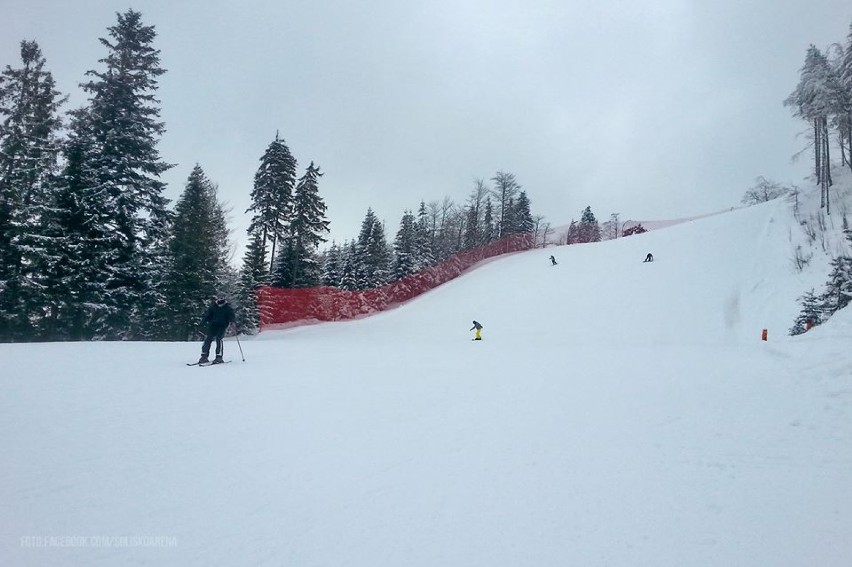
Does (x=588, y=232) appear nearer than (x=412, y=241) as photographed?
No

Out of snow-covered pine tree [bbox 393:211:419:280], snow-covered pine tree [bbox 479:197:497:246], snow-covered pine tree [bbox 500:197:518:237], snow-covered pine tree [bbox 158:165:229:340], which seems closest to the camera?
snow-covered pine tree [bbox 158:165:229:340]

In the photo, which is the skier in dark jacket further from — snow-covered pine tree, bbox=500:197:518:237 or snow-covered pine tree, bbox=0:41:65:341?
snow-covered pine tree, bbox=500:197:518:237

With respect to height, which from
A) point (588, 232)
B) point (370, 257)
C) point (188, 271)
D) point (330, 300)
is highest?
point (588, 232)

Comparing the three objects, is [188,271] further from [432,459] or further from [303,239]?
[432,459]

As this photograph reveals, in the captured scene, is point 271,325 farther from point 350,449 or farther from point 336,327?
point 350,449

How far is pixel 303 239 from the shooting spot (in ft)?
126

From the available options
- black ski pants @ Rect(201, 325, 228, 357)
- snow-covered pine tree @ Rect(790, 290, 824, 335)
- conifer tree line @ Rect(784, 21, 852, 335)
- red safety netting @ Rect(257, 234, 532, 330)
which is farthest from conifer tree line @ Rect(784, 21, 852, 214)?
black ski pants @ Rect(201, 325, 228, 357)

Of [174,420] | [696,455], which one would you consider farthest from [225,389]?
[696,455]

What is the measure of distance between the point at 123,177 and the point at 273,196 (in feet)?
51.0

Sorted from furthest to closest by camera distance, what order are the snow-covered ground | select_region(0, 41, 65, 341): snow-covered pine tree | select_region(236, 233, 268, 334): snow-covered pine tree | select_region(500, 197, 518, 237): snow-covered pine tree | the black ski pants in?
select_region(500, 197, 518, 237): snow-covered pine tree
select_region(236, 233, 268, 334): snow-covered pine tree
select_region(0, 41, 65, 341): snow-covered pine tree
the black ski pants
the snow-covered ground

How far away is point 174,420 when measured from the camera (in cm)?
638

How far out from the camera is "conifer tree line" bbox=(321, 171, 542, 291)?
47.3 metres

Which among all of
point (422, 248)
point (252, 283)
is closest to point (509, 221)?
point (422, 248)

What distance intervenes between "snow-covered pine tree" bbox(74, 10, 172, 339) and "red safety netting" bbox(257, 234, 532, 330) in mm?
7732
